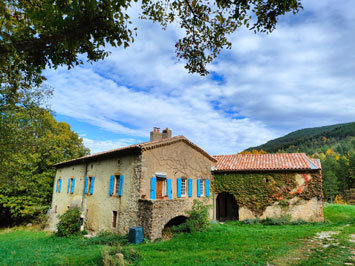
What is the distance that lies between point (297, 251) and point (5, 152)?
13625mm

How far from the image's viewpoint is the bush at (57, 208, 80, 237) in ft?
45.4

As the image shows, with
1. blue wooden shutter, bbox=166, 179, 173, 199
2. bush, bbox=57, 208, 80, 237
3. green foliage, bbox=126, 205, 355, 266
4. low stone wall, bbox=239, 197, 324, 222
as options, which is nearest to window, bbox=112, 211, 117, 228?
bush, bbox=57, 208, 80, 237

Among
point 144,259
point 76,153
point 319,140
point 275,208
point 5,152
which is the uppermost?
point 319,140

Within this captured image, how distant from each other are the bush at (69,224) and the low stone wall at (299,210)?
491 inches

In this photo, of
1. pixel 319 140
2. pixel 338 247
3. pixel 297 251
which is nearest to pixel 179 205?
pixel 297 251

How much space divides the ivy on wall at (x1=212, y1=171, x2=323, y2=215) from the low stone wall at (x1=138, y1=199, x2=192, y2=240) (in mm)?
6958

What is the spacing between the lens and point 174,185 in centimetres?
1422

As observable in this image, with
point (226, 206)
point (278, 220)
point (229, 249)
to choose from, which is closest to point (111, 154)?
point (229, 249)

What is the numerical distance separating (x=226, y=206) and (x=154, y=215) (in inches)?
413

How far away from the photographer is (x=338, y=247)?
7.63 m

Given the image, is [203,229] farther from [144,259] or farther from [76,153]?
[76,153]

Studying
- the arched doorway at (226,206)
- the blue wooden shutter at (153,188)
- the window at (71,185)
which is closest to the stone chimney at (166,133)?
the blue wooden shutter at (153,188)

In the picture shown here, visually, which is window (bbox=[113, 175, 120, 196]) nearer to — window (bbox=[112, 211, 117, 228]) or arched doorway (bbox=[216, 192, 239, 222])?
window (bbox=[112, 211, 117, 228])

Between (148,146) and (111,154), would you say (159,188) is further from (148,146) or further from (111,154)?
(111,154)
